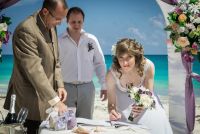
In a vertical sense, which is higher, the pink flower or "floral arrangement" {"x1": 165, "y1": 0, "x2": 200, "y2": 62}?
"floral arrangement" {"x1": 165, "y1": 0, "x2": 200, "y2": 62}

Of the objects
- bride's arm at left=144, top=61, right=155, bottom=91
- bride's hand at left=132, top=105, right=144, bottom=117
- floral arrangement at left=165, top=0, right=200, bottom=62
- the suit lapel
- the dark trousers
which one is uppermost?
floral arrangement at left=165, top=0, right=200, bottom=62

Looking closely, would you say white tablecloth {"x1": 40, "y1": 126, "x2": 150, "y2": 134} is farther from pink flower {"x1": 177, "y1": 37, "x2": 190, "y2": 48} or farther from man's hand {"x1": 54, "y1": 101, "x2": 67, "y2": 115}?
pink flower {"x1": 177, "y1": 37, "x2": 190, "y2": 48}

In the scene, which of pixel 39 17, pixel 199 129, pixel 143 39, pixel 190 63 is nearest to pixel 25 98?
pixel 39 17

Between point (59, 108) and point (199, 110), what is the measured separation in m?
3.28

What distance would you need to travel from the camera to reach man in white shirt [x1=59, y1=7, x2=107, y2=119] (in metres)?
4.09

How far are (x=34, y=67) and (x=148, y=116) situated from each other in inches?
35.4

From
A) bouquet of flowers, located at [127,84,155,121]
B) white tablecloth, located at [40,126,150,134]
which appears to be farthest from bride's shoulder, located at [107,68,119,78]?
white tablecloth, located at [40,126,150,134]

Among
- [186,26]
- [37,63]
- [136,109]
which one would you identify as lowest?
[136,109]

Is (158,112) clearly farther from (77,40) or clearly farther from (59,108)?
(77,40)

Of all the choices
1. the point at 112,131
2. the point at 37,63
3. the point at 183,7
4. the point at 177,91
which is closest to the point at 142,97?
the point at 112,131

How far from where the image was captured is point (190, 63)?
14.5 ft

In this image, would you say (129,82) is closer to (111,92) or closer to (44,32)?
(111,92)

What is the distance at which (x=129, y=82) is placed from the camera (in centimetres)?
328

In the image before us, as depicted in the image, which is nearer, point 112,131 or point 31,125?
point 112,131
